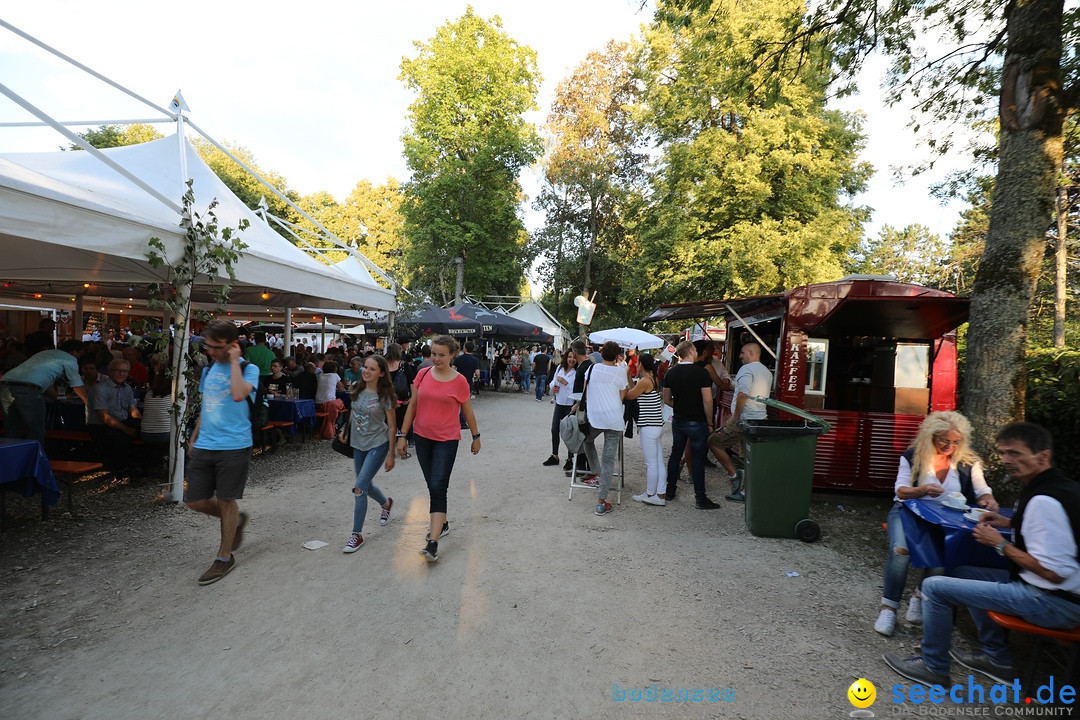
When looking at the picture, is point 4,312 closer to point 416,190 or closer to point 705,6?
point 416,190

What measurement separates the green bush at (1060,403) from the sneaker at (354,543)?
20.5 ft

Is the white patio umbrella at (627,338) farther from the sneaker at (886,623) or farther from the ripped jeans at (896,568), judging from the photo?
the sneaker at (886,623)

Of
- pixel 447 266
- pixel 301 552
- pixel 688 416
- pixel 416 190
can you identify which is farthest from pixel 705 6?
pixel 447 266

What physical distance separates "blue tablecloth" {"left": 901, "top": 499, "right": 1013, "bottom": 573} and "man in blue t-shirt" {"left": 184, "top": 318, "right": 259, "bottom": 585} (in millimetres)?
4516

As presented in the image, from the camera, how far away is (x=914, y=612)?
3.66 metres

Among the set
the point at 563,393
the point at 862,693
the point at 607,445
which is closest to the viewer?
the point at 862,693

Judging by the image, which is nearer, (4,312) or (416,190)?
(4,312)

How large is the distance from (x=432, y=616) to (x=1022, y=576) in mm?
3218

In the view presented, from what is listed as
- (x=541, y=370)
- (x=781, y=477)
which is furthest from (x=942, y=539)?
(x=541, y=370)

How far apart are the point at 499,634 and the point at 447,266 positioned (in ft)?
79.0

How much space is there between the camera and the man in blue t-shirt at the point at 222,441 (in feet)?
13.2

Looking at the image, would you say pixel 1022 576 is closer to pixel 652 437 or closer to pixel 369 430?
pixel 652 437

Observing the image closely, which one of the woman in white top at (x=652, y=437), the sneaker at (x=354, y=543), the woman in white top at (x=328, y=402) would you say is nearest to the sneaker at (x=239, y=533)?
the sneaker at (x=354, y=543)

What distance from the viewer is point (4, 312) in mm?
17766
